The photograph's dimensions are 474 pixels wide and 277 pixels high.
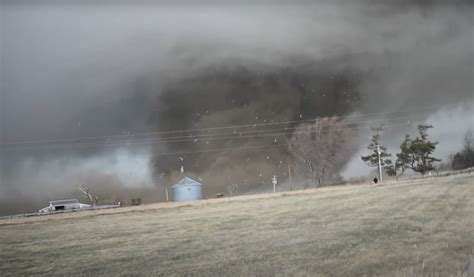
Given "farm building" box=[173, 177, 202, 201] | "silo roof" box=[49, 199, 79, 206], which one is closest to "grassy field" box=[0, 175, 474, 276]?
"silo roof" box=[49, 199, 79, 206]

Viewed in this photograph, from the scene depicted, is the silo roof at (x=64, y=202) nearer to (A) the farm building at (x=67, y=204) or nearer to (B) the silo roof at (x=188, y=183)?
(A) the farm building at (x=67, y=204)

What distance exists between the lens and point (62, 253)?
12742 mm

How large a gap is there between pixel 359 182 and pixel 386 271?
142ft

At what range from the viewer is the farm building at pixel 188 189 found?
60.0 m

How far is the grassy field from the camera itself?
8.26 metres

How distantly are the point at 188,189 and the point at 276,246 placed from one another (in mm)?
50982

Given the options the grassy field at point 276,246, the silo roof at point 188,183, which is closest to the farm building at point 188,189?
the silo roof at point 188,183

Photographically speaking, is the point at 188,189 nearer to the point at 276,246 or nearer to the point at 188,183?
the point at 188,183

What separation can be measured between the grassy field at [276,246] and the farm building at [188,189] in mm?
41264

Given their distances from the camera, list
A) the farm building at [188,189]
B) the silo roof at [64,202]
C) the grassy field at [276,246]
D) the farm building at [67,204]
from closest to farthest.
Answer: the grassy field at [276,246], the farm building at [67,204], the silo roof at [64,202], the farm building at [188,189]

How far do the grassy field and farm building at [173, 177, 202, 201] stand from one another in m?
41.3

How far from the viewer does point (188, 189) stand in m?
61.4

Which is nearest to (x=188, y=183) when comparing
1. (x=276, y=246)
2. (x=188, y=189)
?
(x=188, y=189)

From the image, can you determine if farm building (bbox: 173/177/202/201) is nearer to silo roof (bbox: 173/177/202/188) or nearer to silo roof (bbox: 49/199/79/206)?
silo roof (bbox: 173/177/202/188)
